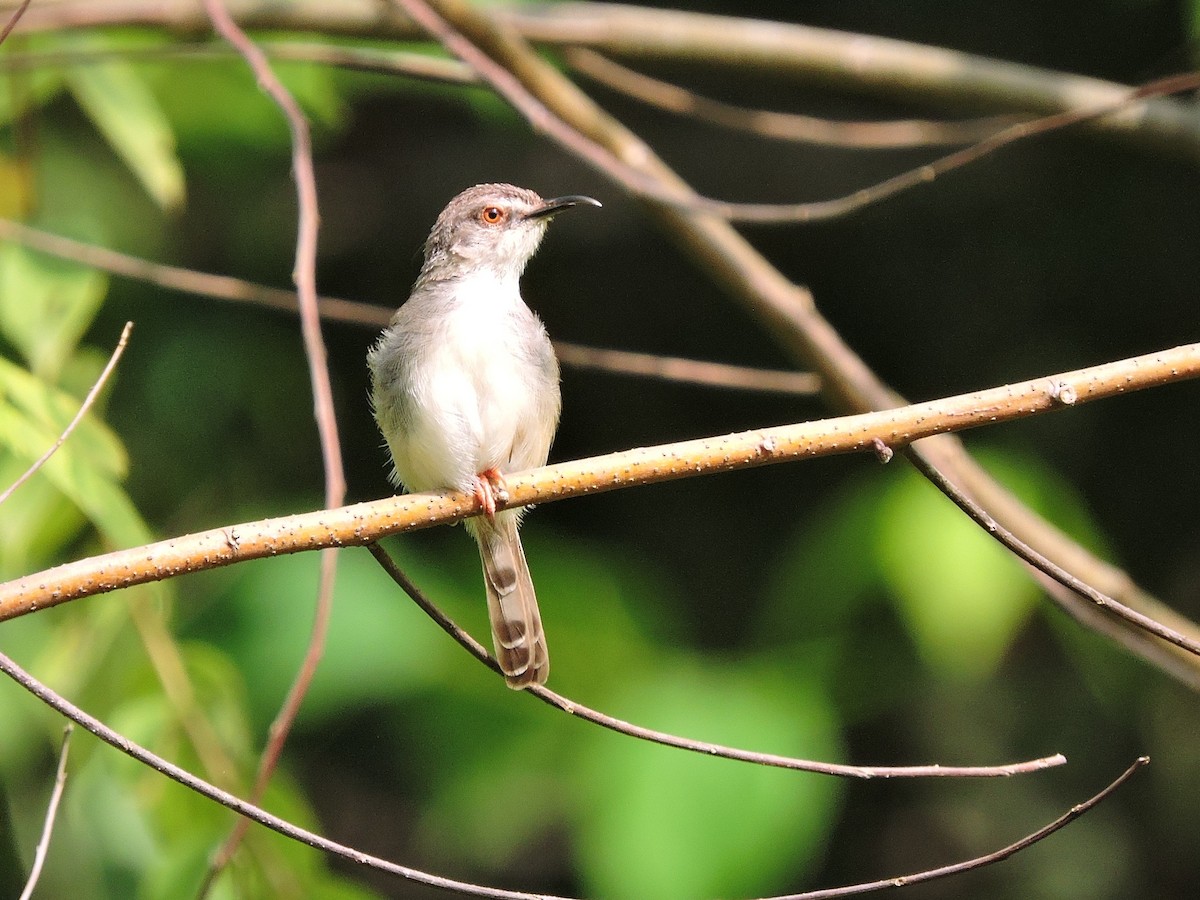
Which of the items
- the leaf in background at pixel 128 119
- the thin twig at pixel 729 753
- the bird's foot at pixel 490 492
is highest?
the leaf in background at pixel 128 119

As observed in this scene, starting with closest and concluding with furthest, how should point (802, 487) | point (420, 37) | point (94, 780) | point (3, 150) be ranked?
point (94, 780) → point (420, 37) → point (3, 150) → point (802, 487)

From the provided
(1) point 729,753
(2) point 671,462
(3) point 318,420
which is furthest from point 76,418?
(1) point 729,753

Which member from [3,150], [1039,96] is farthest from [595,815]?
[3,150]

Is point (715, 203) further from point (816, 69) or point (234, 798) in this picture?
point (234, 798)

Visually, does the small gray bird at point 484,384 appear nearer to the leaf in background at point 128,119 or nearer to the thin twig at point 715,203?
the thin twig at point 715,203

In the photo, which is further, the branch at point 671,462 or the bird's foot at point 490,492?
the bird's foot at point 490,492

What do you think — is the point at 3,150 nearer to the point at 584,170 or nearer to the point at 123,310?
the point at 123,310

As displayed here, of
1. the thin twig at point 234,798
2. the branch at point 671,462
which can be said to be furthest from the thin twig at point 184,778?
the branch at point 671,462

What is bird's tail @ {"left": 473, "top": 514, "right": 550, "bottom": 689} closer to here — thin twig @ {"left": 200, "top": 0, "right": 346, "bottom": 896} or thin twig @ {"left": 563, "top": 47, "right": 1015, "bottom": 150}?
thin twig @ {"left": 200, "top": 0, "right": 346, "bottom": 896}
